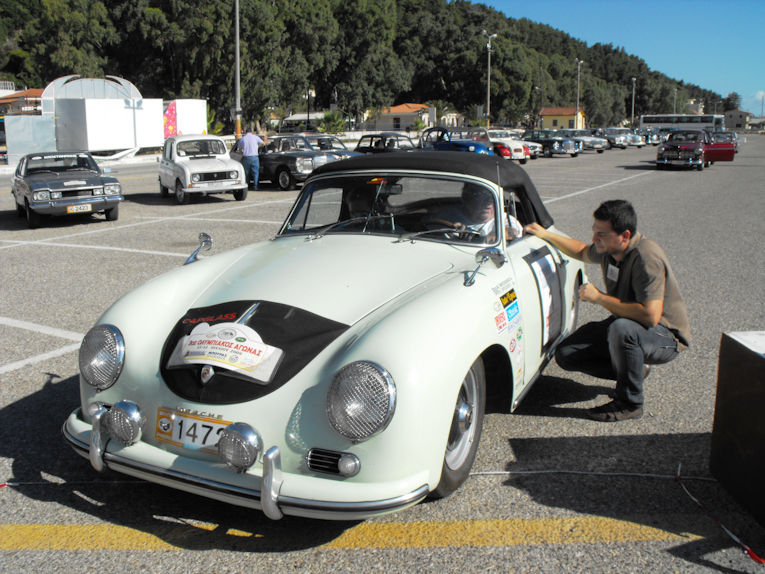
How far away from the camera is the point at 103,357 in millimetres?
3324

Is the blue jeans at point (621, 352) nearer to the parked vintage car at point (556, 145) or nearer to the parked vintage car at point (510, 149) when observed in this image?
the parked vintage car at point (510, 149)

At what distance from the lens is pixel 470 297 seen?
135 inches

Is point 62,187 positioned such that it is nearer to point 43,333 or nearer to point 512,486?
point 43,333

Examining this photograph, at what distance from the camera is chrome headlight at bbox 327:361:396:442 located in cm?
277

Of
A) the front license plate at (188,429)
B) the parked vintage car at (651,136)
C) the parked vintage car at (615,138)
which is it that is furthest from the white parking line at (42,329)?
the parked vintage car at (651,136)

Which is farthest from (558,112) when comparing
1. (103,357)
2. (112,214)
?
(103,357)

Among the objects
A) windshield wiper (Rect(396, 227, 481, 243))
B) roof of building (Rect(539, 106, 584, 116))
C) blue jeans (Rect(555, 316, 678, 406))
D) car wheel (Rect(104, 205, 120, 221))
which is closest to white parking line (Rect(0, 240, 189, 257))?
car wheel (Rect(104, 205, 120, 221))

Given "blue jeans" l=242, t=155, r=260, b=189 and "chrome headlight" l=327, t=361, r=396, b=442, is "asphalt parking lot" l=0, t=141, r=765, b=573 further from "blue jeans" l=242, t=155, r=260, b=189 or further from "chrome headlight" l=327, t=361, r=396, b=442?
"blue jeans" l=242, t=155, r=260, b=189

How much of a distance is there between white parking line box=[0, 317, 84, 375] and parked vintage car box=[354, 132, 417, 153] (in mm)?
19691

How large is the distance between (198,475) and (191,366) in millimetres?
497

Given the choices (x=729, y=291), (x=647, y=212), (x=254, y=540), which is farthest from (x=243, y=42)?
(x=254, y=540)

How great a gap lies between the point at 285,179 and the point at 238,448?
58.5 ft

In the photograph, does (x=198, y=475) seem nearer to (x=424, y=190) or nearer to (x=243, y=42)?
(x=424, y=190)

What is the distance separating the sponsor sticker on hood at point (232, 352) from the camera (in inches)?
119
